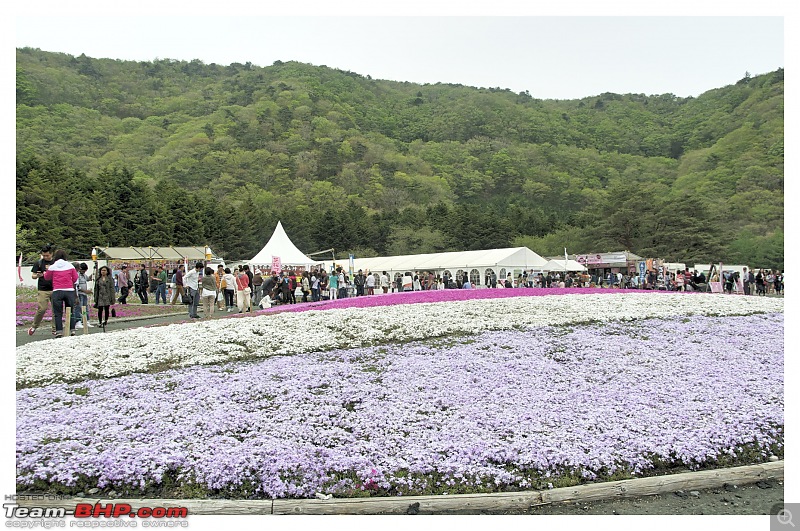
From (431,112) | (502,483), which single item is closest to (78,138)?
(431,112)

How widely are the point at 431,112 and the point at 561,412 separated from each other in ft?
509

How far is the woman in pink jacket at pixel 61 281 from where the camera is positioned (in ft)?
38.6

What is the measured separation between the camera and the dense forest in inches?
2459

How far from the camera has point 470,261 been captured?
43219 millimetres

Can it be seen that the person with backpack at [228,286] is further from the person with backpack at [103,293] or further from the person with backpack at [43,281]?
the person with backpack at [43,281]

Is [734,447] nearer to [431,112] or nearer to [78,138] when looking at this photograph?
[78,138]

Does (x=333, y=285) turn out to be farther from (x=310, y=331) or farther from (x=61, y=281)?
(x=61, y=281)

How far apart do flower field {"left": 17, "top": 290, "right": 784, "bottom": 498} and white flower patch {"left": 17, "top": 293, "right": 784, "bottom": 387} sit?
0.23 ft

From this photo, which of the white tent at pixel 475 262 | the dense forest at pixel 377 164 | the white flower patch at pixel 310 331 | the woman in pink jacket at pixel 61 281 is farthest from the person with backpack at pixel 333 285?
the dense forest at pixel 377 164

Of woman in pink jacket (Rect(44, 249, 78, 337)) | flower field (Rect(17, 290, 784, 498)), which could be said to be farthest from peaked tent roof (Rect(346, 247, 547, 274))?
woman in pink jacket (Rect(44, 249, 78, 337))

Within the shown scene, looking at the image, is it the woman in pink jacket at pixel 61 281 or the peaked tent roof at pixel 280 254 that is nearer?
the woman in pink jacket at pixel 61 281

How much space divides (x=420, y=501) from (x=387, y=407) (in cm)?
232

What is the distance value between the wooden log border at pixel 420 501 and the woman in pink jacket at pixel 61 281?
714 centimetres

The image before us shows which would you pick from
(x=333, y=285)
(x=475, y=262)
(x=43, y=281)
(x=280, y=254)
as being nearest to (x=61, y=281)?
(x=43, y=281)
